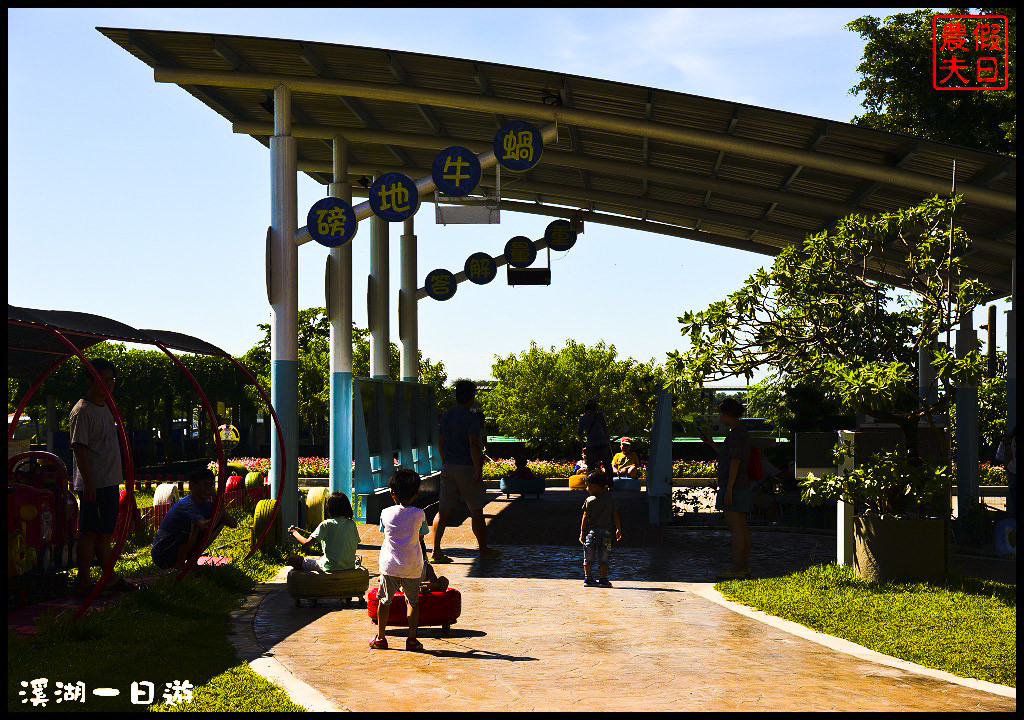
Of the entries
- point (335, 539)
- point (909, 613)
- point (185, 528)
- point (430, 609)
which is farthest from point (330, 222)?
point (909, 613)

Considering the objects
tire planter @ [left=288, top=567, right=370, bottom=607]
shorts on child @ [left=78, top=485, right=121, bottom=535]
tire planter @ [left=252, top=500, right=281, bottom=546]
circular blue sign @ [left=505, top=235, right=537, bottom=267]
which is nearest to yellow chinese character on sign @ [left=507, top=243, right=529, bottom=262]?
circular blue sign @ [left=505, top=235, right=537, bottom=267]

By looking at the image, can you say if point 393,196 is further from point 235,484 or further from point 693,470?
point 693,470

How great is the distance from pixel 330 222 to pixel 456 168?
191cm

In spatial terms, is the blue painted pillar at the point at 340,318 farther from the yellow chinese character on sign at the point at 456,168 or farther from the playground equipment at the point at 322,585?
the playground equipment at the point at 322,585

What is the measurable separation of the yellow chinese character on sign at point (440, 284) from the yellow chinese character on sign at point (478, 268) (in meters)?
0.66

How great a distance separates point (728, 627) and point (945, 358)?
134 inches

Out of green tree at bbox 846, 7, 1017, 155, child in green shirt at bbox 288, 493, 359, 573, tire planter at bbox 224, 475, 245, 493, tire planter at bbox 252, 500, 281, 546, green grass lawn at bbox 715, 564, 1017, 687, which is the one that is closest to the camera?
green grass lawn at bbox 715, 564, 1017, 687

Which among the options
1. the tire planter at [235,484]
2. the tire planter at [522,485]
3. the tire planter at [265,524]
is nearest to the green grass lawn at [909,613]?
the tire planter at [265,524]

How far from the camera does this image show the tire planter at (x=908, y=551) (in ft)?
35.2

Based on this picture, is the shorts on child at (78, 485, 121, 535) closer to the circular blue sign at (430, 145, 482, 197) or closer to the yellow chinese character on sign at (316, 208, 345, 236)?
the yellow chinese character on sign at (316, 208, 345, 236)

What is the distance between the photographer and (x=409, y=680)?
7.11m

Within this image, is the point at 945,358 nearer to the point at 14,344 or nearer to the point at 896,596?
the point at 896,596

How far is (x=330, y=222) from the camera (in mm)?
15750

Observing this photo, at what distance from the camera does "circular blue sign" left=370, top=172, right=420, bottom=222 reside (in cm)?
1599
